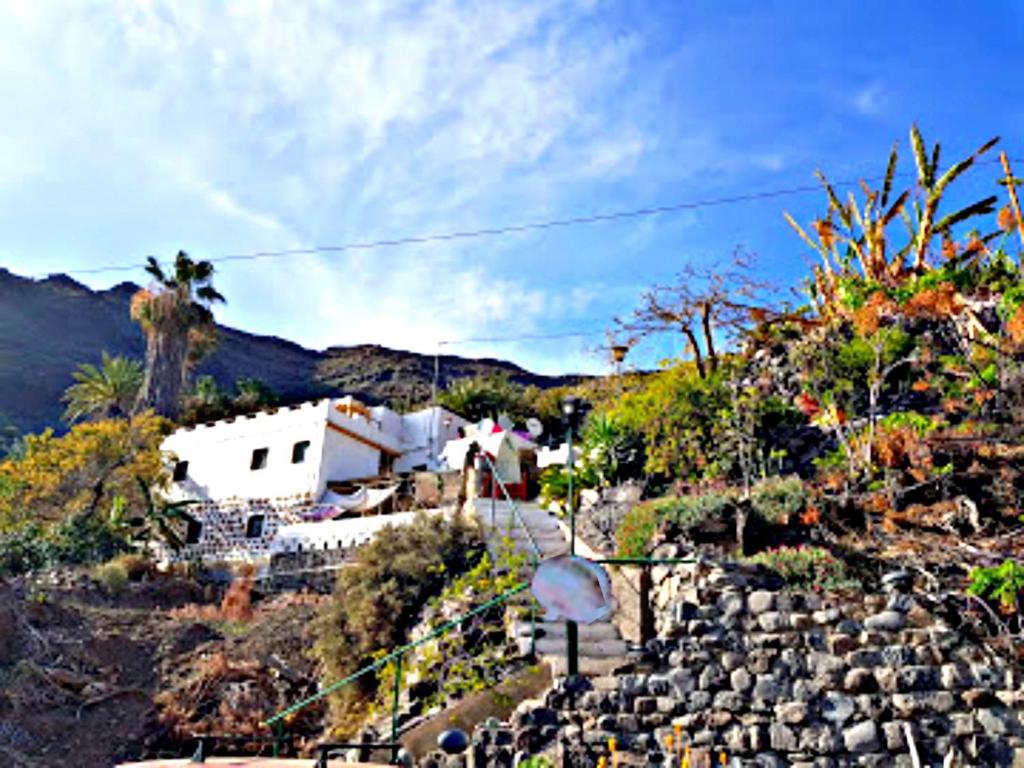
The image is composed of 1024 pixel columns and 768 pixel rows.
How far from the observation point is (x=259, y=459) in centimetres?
2819

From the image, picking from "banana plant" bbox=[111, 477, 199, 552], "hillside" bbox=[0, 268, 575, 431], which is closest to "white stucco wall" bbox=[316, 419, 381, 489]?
"banana plant" bbox=[111, 477, 199, 552]

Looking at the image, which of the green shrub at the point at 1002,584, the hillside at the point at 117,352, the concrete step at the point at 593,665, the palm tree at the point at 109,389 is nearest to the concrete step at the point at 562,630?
the concrete step at the point at 593,665

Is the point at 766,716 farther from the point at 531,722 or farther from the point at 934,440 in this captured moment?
the point at 934,440

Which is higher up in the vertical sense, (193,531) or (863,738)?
(193,531)

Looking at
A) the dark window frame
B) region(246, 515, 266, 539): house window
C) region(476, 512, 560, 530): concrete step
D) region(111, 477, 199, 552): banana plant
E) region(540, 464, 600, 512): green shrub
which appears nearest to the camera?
region(476, 512, 560, 530): concrete step

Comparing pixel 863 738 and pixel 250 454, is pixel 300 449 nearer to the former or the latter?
pixel 250 454

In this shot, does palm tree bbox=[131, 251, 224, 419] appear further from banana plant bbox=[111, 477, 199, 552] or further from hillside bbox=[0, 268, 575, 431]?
hillside bbox=[0, 268, 575, 431]

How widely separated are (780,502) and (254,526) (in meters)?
19.0

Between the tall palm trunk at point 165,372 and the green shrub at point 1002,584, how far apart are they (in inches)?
1247

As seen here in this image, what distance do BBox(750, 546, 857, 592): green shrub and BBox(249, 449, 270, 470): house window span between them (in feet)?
68.4

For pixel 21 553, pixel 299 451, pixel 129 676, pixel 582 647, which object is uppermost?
pixel 299 451

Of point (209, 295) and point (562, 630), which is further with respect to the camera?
point (209, 295)

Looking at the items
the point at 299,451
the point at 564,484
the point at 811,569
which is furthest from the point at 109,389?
the point at 811,569

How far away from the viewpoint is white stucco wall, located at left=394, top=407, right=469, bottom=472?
3016 centimetres
